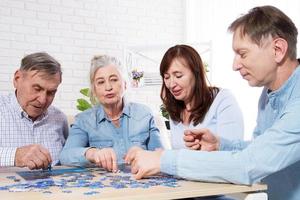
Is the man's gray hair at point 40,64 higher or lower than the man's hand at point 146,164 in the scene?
higher

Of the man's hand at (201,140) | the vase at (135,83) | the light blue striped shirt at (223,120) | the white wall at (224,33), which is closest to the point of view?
the man's hand at (201,140)

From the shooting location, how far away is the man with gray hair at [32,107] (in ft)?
6.77

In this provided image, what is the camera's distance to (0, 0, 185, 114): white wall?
4.02 m

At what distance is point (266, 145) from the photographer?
1176mm

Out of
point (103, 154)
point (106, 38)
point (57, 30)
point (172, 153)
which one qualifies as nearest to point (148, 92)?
point (106, 38)

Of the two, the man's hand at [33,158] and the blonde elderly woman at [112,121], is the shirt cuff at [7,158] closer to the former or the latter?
the man's hand at [33,158]

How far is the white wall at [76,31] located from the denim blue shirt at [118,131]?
1.70m

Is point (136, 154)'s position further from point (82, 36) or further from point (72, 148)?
point (82, 36)

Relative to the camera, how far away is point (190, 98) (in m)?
2.22

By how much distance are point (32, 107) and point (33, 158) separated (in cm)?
58

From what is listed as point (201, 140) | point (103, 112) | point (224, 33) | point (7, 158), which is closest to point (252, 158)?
point (201, 140)

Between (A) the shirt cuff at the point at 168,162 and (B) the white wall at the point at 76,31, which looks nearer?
(A) the shirt cuff at the point at 168,162

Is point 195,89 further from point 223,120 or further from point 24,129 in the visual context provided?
point 24,129

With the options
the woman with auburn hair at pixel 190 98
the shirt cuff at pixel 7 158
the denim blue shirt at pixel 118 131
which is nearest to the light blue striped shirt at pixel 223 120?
the woman with auburn hair at pixel 190 98
